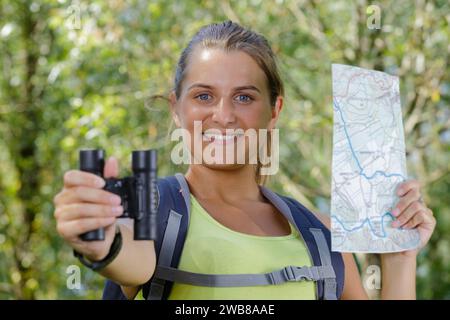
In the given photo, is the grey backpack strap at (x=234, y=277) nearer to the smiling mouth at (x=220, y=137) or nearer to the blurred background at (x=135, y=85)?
the smiling mouth at (x=220, y=137)

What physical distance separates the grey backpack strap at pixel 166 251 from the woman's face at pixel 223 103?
26 cm

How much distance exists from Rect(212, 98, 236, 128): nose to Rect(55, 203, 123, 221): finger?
1.67 feet

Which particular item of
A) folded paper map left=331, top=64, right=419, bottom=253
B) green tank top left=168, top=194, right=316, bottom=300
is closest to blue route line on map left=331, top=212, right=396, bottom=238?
folded paper map left=331, top=64, right=419, bottom=253

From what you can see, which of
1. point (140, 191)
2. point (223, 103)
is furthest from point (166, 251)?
point (223, 103)

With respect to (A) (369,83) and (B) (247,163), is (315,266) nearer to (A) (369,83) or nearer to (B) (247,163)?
(B) (247,163)

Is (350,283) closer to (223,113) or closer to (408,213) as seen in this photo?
(408,213)

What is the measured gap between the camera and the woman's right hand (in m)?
1.28

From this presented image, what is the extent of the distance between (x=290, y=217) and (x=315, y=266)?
0.15m

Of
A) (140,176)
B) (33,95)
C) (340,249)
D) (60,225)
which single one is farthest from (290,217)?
(33,95)

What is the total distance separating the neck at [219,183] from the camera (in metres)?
1.83

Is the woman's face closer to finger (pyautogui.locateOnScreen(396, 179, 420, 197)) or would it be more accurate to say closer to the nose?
the nose
